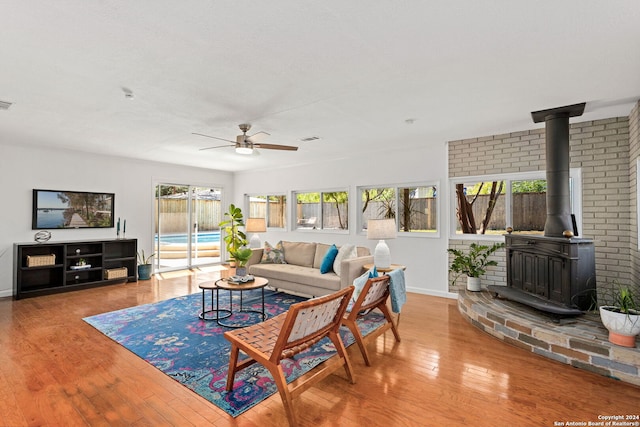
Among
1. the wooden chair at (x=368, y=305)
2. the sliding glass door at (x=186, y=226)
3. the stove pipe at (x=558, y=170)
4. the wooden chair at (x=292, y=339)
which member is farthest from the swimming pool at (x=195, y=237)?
the stove pipe at (x=558, y=170)

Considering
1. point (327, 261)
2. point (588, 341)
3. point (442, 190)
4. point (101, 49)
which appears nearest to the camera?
point (101, 49)

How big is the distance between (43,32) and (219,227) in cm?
665

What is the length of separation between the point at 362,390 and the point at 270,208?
6.10m

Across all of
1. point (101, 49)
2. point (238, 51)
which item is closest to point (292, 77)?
point (238, 51)

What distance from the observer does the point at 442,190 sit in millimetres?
5242

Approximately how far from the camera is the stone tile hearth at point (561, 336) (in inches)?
102

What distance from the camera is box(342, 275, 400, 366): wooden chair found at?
2816mm

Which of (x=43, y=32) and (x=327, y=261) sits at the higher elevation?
(x=43, y=32)

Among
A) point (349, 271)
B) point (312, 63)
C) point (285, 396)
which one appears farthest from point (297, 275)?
point (312, 63)

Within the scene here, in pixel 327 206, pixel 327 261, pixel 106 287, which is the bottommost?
pixel 106 287

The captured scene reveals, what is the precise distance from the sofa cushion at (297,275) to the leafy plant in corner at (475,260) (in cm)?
179

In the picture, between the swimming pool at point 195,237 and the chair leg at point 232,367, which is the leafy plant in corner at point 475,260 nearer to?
the chair leg at point 232,367

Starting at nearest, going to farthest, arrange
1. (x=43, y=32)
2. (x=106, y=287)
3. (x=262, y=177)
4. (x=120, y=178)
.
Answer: (x=43, y=32) < (x=106, y=287) < (x=120, y=178) < (x=262, y=177)

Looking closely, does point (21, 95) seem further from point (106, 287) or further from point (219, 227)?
point (219, 227)
